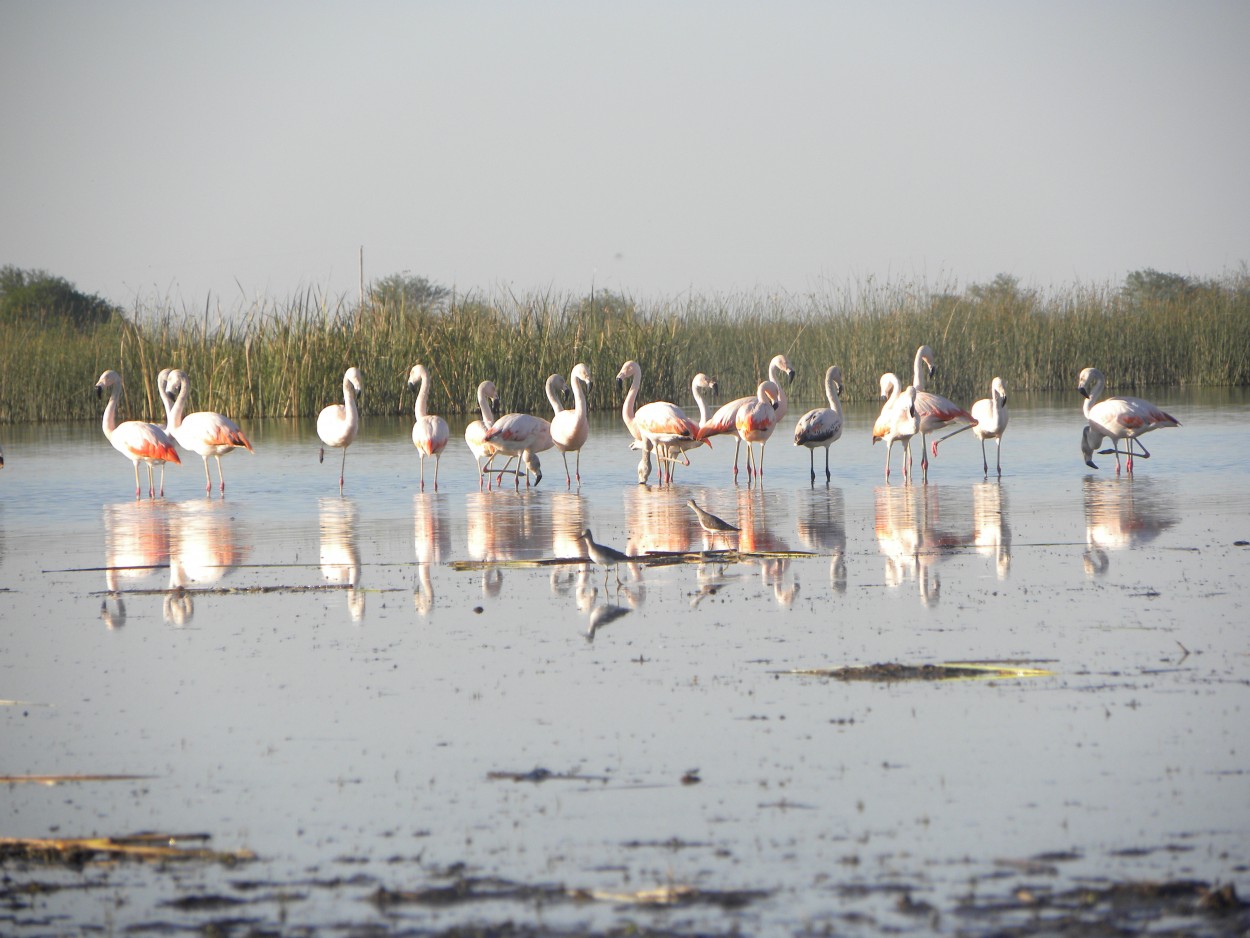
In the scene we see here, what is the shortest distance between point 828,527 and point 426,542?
9.33 feet

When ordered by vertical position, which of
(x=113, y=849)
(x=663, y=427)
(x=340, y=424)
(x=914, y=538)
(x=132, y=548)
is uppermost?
(x=340, y=424)

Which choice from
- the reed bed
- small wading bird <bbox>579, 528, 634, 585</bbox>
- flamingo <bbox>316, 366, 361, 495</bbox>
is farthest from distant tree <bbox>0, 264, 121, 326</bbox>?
small wading bird <bbox>579, 528, 634, 585</bbox>


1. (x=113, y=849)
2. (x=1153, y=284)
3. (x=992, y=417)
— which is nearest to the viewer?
(x=113, y=849)

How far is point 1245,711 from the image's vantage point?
5227 mm

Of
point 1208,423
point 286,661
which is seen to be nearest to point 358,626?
point 286,661

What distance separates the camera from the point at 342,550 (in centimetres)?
1020

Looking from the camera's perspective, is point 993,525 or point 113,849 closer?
point 113,849

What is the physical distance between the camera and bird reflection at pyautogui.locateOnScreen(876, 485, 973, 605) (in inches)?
331

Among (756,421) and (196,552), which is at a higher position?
(756,421)

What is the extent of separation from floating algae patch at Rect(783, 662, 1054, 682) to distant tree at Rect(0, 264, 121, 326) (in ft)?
160

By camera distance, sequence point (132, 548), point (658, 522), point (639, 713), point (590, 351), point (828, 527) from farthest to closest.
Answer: point (590, 351) → point (658, 522) → point (828, 527) → point (132, 548) → point (639, 713)

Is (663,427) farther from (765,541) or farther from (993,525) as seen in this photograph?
(765,541)

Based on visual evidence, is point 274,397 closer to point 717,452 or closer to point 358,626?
point 717,452

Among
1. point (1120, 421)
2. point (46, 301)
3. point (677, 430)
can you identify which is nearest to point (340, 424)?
point (677, 430)
